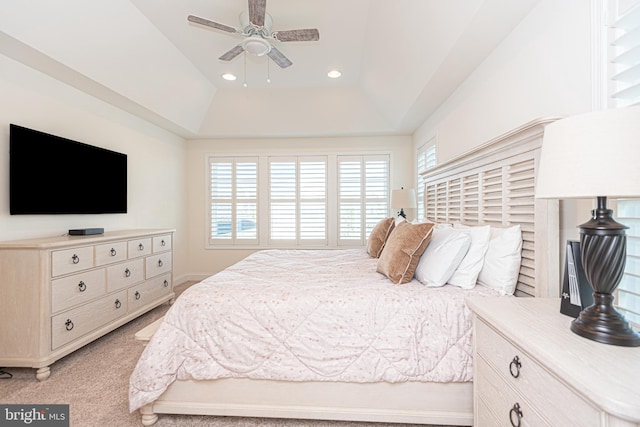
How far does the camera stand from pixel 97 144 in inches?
123

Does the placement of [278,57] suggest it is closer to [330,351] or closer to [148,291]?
[330,351]

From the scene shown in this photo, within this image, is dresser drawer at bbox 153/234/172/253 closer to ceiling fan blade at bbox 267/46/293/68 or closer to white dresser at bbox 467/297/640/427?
ceiling fan blade at bbox 267/46/293/68

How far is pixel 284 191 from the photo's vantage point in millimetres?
4934

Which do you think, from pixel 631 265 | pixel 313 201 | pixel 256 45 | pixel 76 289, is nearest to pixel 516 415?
pixel 631 265

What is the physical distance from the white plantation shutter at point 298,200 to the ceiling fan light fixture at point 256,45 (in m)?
2.40

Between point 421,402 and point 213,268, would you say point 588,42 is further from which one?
point 213,268

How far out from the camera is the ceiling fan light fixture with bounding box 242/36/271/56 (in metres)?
2.41

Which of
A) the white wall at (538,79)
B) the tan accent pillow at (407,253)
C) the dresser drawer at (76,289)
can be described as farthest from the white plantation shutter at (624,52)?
the dresser drawer at (76,289)

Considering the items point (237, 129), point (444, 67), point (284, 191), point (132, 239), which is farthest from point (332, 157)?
point (132, 239)

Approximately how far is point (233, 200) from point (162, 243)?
→ 1667 mm

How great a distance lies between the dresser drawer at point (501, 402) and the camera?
37.2 inches

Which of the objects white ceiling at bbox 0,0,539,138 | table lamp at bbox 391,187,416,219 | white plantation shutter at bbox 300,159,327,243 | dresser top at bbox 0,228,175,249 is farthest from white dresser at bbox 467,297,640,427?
white plantation shutter at bbox 300,159,327,243

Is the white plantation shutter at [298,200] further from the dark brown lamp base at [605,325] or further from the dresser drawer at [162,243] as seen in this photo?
the dark brown lamp base at [605,325]

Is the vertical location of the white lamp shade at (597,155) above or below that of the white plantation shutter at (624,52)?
below
